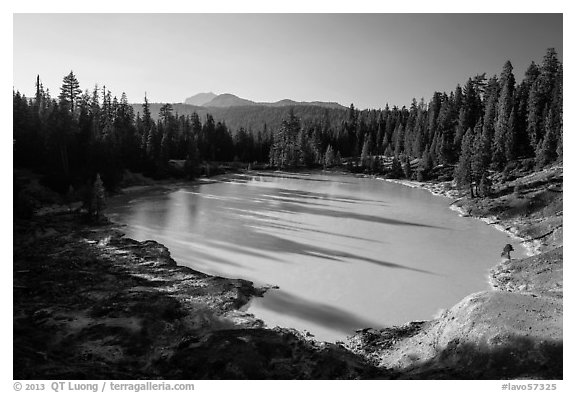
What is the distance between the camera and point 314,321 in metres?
22.4

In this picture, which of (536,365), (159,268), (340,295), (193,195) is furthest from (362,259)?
(193,195)

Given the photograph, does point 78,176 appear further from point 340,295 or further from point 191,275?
point 340,295

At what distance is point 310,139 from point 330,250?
12375 cm

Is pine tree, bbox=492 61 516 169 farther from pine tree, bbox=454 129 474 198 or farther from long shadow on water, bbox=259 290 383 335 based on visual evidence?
long shadow on water, bbox=259 290 383 335

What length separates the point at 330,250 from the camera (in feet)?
121

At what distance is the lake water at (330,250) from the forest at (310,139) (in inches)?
465

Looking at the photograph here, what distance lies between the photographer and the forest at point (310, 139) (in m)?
63.8

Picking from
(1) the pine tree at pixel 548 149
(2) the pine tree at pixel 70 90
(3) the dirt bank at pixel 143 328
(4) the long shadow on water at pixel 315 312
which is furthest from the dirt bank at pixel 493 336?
(2) the pine tree at pixel 70 90

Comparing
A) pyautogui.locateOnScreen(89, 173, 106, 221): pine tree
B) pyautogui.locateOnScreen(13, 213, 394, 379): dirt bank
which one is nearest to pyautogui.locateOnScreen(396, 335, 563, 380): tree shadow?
pyautogui.locateOnScreen(13, 213, 394, 379): dirt bank

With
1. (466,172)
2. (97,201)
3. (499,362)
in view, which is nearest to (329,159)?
(466,172)

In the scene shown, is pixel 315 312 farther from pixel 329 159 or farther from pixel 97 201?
pixel 329 159

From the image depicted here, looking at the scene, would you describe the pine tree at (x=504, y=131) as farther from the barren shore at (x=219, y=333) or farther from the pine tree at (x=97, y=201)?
the pine tree at (x=97, y=201)

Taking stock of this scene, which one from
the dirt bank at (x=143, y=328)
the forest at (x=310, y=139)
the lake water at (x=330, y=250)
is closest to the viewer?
the dirt bank at (x=143, y=328)
